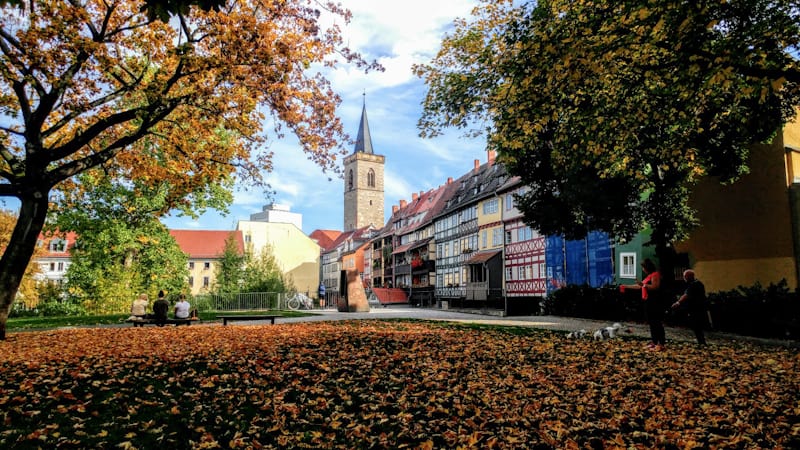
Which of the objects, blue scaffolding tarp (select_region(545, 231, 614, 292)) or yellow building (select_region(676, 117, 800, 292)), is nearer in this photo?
yellow building (select_region(676, 117, 800, 292))

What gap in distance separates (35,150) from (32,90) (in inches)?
97.3

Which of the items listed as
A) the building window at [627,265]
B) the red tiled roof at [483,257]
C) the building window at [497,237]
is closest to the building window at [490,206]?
the building window at [497,237]

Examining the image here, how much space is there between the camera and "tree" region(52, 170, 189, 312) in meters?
30.6

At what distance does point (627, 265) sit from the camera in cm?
2862

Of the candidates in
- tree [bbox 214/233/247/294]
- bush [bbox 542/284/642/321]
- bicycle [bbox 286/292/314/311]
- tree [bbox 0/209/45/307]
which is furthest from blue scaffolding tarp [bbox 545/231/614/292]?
tree [bbox 0/209/45/307]

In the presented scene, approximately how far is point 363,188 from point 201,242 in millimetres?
51308

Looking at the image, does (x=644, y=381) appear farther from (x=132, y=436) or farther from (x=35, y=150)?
(x=35, y=150)

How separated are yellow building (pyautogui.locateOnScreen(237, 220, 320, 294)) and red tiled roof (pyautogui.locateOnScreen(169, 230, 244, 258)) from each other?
2400 mm

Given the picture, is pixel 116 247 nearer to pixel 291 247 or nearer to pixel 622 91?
pixel 622 91

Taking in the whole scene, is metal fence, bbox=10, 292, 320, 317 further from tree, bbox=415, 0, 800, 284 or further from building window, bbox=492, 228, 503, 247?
tree, bbox=415, 0, 800, 284

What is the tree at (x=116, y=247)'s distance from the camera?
3058 cm

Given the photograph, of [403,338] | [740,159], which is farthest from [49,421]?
[740,159]

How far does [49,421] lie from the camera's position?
6.26 metres

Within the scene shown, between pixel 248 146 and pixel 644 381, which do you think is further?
pixel 248 146
